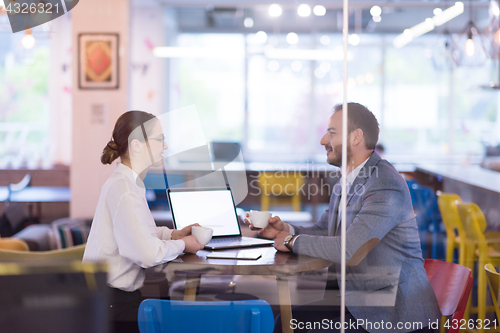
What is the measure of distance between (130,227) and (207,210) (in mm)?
412

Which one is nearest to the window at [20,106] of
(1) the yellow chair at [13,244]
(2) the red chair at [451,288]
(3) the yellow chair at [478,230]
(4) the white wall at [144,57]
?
(1) the yellow chair at [13,244]

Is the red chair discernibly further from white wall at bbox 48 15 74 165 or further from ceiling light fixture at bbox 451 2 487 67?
ceiling light fixture at bbox 451 2 487 67

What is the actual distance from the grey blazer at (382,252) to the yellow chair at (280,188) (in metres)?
0.23

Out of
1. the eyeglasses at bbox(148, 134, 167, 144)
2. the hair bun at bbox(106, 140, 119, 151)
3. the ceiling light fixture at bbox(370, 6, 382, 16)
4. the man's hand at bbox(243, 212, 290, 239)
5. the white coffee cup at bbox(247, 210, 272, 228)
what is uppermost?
the ceiling light fixture at bbox(370, 6, 382, 16)

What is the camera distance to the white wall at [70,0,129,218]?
7.14 ft

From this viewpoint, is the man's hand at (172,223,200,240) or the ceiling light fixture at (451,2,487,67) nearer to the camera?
the man's hand at (172,223,200,240)

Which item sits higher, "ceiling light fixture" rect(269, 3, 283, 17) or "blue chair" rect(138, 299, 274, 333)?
"ceiling light fixture" rect(269, 3, 283, 17)

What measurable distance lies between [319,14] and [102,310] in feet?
6.47

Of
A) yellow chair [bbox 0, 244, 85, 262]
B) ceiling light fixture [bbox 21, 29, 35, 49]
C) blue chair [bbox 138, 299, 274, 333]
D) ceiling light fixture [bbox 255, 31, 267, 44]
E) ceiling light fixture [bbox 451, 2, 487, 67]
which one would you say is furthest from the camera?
ceiling light fixture [bbox 255, 31, 267, 44]

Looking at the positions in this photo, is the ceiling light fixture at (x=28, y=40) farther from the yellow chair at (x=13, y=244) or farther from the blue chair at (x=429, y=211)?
the blue chair at (x=429, y=211)

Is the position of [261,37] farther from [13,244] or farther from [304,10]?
[13,244]

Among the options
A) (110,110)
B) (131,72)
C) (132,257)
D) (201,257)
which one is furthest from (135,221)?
(131,72)

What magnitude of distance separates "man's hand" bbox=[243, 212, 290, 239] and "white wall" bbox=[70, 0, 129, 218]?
719 millimetres

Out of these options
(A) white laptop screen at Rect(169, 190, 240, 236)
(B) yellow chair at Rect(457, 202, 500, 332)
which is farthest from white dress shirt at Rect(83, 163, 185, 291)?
(B) yellow chair at Rect(457, 202, 500, 332)
